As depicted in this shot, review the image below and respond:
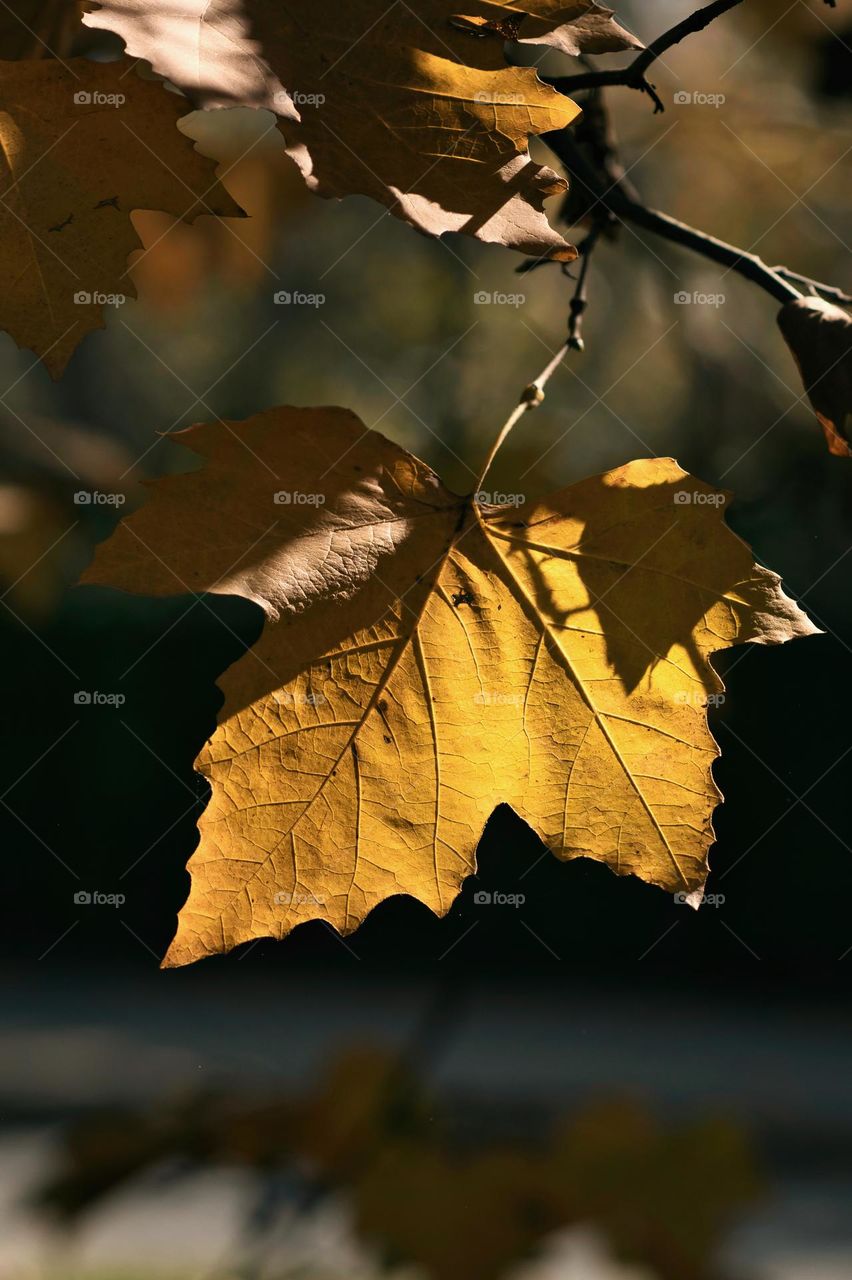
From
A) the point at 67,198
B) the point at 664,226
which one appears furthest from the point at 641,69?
the point at 67,198

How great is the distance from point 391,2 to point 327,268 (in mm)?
859

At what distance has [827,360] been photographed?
0.31 m

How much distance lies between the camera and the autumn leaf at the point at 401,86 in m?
0.24

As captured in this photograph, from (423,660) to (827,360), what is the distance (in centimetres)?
16

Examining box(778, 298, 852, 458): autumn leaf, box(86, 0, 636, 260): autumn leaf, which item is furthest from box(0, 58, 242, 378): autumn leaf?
box(778, 298, 852, 458): autumn leaf

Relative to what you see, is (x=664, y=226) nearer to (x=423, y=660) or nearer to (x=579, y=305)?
(x=579, y=305)

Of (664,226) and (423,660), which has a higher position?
(664,226)

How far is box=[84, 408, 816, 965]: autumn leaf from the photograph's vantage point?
304 mm

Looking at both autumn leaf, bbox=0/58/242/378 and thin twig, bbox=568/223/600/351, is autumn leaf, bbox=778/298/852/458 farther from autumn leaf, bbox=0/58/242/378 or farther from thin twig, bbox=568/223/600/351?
autumn leaf, bbox=0/58/242/378

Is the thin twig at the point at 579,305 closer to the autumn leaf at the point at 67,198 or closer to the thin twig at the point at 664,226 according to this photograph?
the thin twig at the point at 664,226

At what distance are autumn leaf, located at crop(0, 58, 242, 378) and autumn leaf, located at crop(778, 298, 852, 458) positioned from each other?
0.58 ft

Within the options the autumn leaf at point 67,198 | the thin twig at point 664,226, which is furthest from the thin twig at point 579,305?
the autumn leaf at point 67,198

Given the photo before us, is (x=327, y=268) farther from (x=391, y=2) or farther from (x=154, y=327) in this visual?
(x=391, y=2)

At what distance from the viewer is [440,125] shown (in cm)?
27
